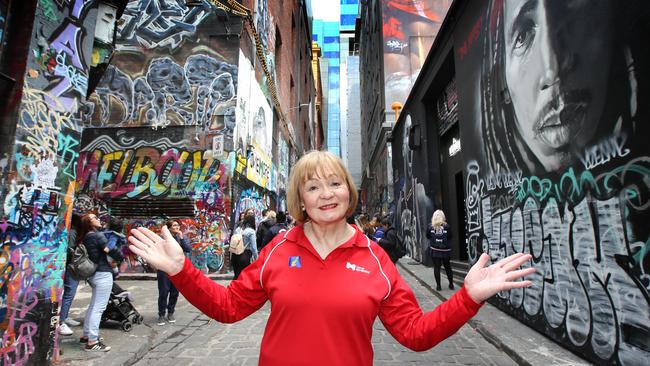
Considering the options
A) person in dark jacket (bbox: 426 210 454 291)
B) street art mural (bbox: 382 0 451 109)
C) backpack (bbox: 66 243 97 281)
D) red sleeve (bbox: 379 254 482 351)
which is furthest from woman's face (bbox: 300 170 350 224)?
street art mural (bbox: 382 0 451 109)

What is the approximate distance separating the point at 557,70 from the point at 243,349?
5497mm

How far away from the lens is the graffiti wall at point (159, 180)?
11164 millimetres

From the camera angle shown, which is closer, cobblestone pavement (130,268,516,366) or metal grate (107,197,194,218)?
cobblestone pavement (130,268,516,366)

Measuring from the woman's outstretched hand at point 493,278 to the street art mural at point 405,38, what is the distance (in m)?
22.6

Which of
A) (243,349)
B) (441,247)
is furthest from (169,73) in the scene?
(243,349)

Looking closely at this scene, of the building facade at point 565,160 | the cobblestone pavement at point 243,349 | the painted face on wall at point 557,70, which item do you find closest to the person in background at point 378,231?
the cobblestone pavement at point 243,349

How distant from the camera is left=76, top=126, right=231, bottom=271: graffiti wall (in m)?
11.2

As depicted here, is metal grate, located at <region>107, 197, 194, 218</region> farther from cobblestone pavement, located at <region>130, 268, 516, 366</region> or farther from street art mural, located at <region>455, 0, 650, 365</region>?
street art mural, located at <region>455, 0, 650, 365</region>

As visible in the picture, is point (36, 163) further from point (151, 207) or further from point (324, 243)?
point (151, 207)

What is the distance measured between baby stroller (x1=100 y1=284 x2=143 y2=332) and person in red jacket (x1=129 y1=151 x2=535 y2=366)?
472 centimetres

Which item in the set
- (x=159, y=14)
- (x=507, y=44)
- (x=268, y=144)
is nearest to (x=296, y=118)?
(x=268, y=144)

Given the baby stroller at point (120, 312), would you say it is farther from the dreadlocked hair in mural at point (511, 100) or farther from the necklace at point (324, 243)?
the dreadlocked hair in mural at point (511, 100)

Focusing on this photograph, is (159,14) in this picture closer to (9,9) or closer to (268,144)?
(268,144)

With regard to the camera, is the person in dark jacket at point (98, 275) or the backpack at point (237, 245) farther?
the backpack at point (237, 245)
